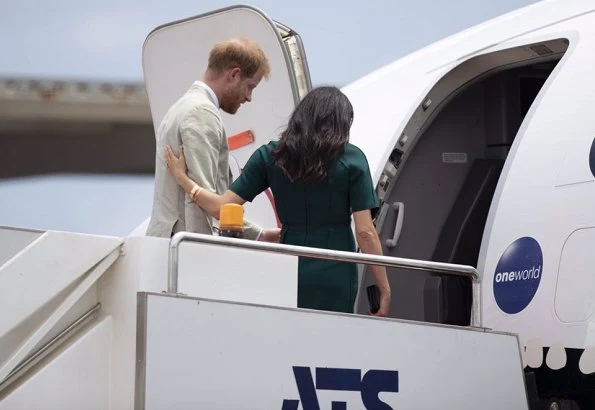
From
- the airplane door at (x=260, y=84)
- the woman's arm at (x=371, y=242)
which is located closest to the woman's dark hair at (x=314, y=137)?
the woman's arm at (x=371, y=242)

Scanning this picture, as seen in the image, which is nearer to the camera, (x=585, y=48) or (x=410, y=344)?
(x=410, y=344)

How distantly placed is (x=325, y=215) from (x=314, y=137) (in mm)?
336

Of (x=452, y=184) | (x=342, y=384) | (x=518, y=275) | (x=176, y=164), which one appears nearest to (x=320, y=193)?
(x=176, y=164)

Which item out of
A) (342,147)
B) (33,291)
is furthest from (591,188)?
(33,291)

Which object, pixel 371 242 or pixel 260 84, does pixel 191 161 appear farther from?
pixel 260 84

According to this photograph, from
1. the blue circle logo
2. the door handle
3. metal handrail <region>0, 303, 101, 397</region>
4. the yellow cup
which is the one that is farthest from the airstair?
the door handle

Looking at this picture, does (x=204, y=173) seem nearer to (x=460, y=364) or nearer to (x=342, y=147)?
(x=342, y=147)

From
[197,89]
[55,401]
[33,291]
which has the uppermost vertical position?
[197,89]

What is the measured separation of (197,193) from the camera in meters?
5.39

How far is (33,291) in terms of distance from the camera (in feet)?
14.8

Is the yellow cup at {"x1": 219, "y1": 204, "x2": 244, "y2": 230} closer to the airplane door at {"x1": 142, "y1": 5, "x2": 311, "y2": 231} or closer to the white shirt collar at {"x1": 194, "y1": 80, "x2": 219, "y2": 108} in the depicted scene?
the white shirt collar at {"x1": 194, "y1": 80, "x2": 219, "y2": 108}

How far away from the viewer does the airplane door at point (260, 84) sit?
6.35m

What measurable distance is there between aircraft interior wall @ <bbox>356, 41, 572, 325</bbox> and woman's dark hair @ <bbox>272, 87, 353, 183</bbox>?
157cm

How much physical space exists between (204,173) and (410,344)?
1.17 meters
